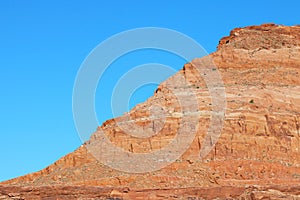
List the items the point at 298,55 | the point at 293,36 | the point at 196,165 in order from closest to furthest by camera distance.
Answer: the point at 196,165 < the point at 298,55 < the point at 293,36

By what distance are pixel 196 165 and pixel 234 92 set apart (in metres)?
11.2

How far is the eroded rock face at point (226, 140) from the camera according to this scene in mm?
57781

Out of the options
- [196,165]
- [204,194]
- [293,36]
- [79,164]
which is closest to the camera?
[204,194]

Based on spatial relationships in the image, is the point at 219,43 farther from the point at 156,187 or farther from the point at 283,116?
the point at 156,187

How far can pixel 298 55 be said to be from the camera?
254ft

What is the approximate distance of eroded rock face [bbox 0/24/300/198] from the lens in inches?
2275

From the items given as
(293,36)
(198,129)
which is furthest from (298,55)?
(198,129)

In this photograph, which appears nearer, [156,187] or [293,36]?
[156,187]

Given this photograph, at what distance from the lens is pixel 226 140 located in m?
61.4

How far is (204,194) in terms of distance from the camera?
55281 millimetres

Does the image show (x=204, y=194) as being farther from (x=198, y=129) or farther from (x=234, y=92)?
(x=234, y=92)

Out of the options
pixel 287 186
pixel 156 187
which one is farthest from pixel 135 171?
pixel 287 186

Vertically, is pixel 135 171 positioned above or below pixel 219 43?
below

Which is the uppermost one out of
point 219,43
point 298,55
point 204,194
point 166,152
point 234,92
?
point 219,43
